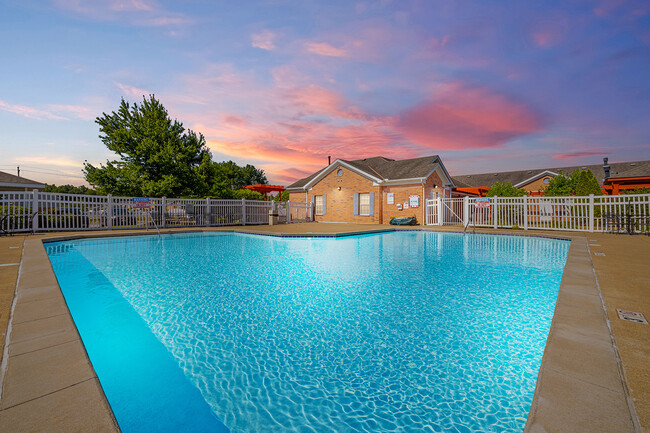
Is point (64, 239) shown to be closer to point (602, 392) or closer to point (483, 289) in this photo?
point (483, 289)

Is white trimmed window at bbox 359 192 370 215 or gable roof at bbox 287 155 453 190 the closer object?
gable roof at bbox 287 155 453 190

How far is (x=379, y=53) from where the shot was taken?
36.7 ft

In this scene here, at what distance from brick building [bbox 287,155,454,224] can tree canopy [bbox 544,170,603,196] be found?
330 inches

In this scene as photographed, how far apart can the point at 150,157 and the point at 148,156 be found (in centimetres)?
52

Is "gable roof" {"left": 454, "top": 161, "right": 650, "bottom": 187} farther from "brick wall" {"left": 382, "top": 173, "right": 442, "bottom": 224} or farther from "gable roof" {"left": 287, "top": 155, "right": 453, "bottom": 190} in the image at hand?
"brick wall" {"left": 382, "top": 173, "right": 442, "bottom": 224}

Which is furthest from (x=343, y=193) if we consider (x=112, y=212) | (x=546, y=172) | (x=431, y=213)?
(x=546, y=172)

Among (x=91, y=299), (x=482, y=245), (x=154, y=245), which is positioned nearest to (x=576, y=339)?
(x=91, y=299)

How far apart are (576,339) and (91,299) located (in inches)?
246

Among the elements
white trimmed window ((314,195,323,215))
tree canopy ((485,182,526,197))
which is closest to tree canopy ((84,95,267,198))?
white trimmed window ((314,195,323,215))

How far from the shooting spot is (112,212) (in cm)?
1435

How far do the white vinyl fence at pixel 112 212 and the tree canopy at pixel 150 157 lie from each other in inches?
134

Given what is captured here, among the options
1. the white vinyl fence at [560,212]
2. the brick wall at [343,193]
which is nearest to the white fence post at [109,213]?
the brick wall at [343,193]

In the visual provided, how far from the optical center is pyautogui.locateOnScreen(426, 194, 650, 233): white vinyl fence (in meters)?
12.1

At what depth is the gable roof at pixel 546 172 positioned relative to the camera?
25.1 metres
